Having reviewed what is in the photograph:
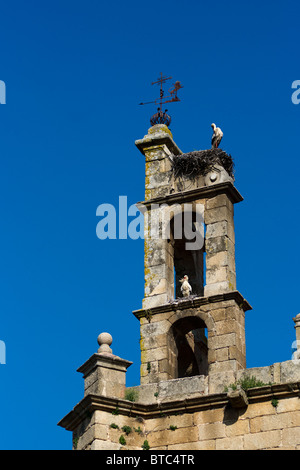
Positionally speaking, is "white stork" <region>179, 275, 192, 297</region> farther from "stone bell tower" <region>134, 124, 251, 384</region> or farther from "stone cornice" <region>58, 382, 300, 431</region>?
"stone cornice" <region>58, 382, 300, 431</region>

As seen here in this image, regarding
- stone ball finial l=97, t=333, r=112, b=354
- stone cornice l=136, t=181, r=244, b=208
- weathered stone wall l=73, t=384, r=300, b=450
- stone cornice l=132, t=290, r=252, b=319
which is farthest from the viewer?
stone cornice l=136, t=181, r=244, b=208

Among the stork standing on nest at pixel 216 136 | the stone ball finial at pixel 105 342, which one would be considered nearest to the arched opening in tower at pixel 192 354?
the stone ball finial at pixel 105 342

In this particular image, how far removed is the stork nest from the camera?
2339 centimetres

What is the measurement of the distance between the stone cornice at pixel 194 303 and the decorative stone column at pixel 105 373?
4.23ft

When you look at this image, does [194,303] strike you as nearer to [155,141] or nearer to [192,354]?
[192,354]

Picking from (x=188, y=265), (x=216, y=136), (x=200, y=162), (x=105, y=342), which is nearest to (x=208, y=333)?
(x=105, y=342)

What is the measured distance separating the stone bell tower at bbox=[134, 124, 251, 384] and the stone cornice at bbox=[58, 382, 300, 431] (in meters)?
0.64

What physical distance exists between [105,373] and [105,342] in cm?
68

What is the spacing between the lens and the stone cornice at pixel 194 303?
21.8 meters

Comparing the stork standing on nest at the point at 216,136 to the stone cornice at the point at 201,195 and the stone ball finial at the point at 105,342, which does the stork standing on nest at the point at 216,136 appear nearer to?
the stone cornice at the point at 201,195

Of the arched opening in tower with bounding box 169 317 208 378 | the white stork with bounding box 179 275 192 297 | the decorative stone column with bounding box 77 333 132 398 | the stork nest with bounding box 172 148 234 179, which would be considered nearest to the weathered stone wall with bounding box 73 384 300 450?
the decorative stone column with bounding box 77 333 132 398

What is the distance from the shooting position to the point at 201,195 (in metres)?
23.3
